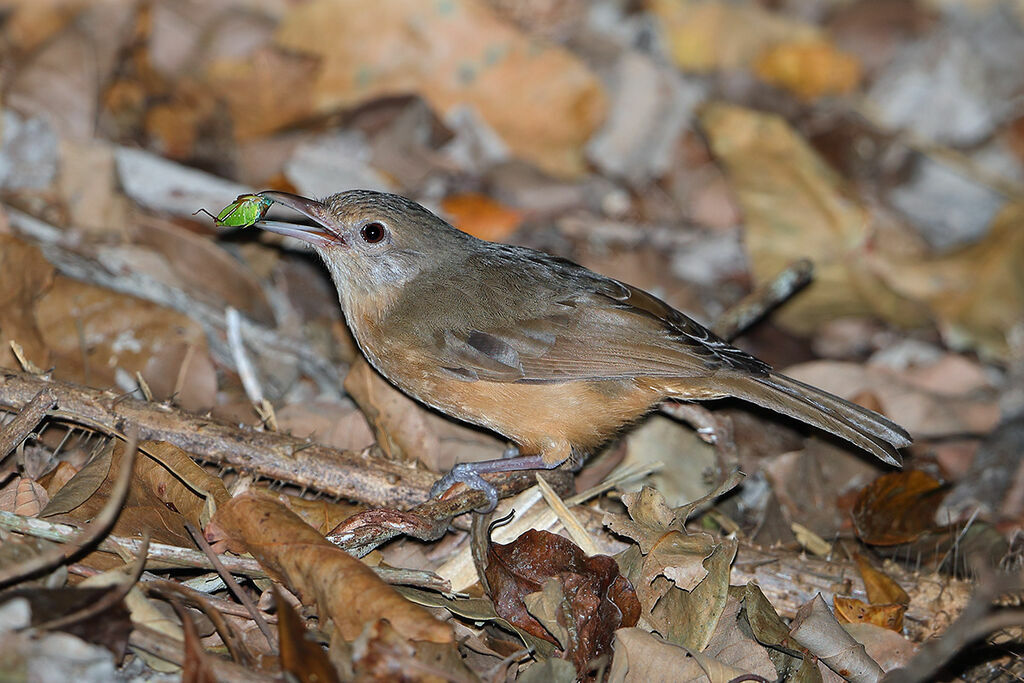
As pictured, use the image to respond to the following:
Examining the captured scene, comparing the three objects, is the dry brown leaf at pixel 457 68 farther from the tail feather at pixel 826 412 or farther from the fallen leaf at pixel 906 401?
the tail feather at pixel 826 412

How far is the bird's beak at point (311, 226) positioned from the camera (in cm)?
444

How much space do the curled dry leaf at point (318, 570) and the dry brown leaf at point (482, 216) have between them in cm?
300

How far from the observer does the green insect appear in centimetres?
428

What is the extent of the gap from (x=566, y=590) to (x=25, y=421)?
212 centimetres

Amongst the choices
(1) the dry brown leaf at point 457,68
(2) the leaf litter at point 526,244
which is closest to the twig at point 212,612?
(2) the leaf litter at point 526,244

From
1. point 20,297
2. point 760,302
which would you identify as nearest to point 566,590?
point 760,302

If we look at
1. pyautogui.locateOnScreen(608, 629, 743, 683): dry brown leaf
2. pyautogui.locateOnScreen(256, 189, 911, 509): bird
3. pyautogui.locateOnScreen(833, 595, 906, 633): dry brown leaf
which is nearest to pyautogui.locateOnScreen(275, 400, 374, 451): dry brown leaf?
pyautogui.locateOnScreen(256, 189, 911, 509): bird

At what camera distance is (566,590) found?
141 inches

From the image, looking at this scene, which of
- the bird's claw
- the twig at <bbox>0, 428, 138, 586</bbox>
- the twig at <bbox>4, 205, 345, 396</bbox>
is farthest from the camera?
the twig at <bbox>4, 205, 345, 396</bbox>

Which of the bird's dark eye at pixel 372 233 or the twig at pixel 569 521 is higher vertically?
the bird's dark eye at pixel 372 233

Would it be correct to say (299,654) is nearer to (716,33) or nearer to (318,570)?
(318,570)

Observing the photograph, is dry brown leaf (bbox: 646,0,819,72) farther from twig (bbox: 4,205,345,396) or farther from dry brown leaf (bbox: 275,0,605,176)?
twig (bbox: 4,205,345,396)

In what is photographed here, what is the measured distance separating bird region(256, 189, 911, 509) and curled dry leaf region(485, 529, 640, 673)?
0.48 m

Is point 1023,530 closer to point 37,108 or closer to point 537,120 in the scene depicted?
point 537,120
